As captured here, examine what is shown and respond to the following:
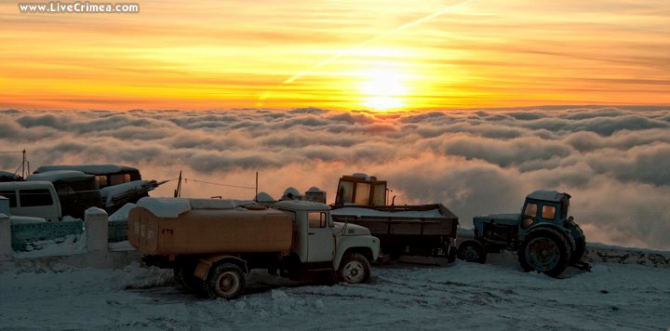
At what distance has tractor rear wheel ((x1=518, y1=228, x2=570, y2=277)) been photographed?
775 inches

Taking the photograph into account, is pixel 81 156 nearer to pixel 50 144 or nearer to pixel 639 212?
pixel 50 144

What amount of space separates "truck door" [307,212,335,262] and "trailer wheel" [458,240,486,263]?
631cm

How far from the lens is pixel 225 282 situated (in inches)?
626

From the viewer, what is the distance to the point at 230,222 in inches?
628

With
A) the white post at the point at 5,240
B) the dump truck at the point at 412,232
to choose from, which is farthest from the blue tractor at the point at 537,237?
the white post at the point at 5,240

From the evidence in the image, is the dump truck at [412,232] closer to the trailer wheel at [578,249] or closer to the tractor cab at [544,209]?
the tractor cab at [544,209]

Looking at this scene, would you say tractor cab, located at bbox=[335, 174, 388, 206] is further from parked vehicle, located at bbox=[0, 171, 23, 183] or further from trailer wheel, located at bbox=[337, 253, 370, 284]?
parked vehicle, located at bbox=[0, 171, 23, 183]

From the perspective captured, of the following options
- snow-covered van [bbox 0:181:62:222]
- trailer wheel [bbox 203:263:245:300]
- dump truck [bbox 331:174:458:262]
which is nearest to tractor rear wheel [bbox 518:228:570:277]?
dump truck [bbox 331:174:458:262]

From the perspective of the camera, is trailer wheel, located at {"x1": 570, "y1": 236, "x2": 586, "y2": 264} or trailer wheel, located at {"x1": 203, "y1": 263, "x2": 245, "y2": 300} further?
trailer wheel, located at {"x1": 570, "y1": 236, "x2": 586, "y2": 264}

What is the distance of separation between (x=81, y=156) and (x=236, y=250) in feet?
455

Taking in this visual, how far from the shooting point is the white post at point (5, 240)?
17.0 meters

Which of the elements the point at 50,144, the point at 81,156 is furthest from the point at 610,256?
the point at 50,144

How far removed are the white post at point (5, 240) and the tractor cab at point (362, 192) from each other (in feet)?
37.9

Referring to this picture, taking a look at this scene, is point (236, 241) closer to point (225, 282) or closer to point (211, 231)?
point (211, 231)
